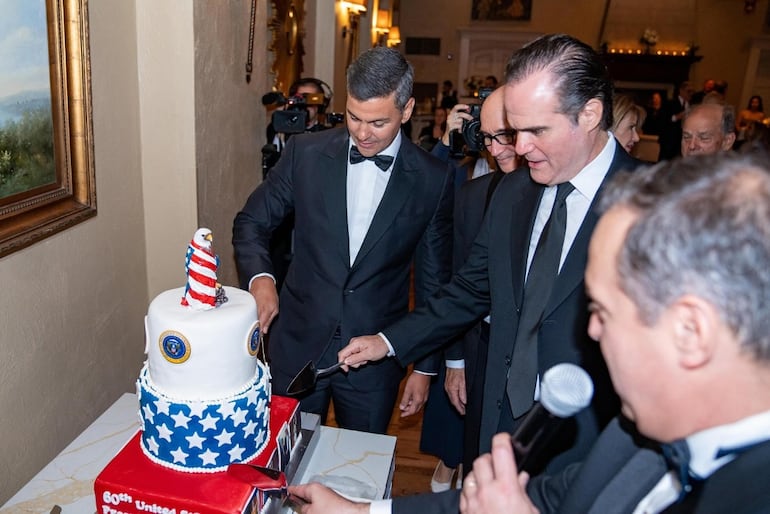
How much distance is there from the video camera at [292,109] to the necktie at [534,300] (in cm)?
174

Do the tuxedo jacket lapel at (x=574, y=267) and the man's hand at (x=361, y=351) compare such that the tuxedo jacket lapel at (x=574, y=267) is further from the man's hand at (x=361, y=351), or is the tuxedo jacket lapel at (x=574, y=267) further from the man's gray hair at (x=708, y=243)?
the man's gray hair at (x=708, y=243)

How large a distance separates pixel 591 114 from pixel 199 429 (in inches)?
49.4

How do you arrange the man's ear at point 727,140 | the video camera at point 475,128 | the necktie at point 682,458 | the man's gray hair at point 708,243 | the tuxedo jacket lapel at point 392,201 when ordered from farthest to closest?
the man's ear at point 727,140 < the video camera at point 475,128 < the tuxedo jacket lapel at point 392,201 < the necktie at point 682,458 < the man's gray hair at point 708,243

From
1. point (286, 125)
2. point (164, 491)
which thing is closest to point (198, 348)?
point (164, 491)

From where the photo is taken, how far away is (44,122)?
2051 millimetres

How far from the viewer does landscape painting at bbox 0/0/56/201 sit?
183 centimetres

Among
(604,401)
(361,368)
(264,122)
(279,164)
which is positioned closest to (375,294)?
(361,368)

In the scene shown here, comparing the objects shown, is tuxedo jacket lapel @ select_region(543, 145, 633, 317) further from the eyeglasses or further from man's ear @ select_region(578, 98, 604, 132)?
the eyeglasses

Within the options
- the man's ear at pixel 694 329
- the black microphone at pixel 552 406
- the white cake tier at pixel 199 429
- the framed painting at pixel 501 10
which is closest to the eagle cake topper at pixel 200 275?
the white cake tier at pixel 199 429

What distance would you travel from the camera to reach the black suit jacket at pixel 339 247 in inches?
85.6

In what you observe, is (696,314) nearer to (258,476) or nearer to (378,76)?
(258,476)

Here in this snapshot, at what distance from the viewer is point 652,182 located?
856 mm

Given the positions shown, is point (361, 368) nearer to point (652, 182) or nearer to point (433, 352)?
point (433, 352)

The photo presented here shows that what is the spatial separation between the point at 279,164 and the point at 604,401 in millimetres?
1414
